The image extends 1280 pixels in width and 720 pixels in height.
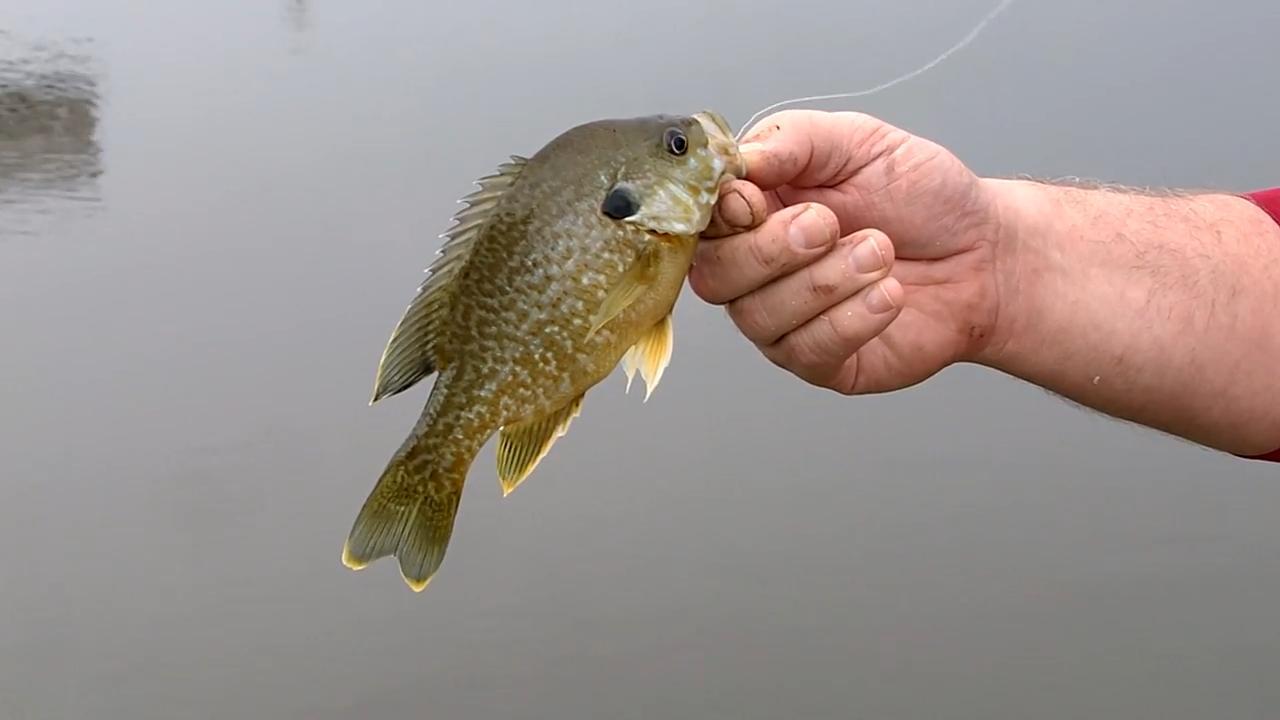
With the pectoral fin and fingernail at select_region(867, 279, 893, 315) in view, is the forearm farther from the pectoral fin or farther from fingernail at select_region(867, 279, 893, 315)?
the pectoral fin

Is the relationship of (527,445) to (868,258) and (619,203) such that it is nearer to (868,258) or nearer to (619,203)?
(619,203)

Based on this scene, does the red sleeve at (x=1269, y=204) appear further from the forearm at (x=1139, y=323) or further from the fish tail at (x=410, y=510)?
the fish tail at (x=410, y=510)

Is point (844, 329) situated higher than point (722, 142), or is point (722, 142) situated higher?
point (722, 142)

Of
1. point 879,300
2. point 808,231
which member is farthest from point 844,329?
point 808,231

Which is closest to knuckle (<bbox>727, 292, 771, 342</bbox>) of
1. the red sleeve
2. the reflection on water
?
the red sleeve

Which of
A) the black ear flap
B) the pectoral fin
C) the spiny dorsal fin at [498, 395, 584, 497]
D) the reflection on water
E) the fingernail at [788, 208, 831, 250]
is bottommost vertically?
the reflection on water

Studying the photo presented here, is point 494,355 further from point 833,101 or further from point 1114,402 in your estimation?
point 833,101
